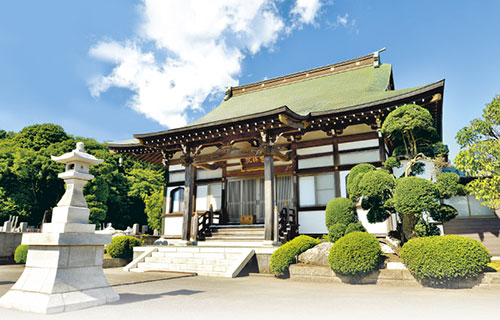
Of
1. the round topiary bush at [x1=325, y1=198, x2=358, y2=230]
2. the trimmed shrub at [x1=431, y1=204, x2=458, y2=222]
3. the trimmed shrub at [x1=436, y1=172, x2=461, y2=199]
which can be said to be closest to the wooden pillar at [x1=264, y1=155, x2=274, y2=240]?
the round topiary bush at [x1=325, y1=198, x2=358, y2=230]

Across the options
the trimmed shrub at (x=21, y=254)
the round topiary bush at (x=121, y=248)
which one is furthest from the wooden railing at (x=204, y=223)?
the trimmed shrub at (x=21, y=254)

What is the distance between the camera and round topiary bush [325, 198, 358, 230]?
8672 millimetres

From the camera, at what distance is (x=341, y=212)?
28.6 feet

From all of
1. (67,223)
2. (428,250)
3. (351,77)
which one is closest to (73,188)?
(67,223)

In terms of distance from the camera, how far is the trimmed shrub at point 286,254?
27.7ft

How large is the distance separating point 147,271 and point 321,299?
633 centimetres

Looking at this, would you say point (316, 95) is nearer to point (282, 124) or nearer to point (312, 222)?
point (282, 124)

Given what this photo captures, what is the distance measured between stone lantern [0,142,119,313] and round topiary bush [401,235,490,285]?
5931mm

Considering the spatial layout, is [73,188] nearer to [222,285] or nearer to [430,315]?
[222,285]

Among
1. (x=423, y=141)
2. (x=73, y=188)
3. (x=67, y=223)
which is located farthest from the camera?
(x=423, y=141)

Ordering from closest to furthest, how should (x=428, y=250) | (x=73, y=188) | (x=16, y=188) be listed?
(x=73, y=188) < (x=428, y=250) < (x=16, y=188)

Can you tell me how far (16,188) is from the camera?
22.2 meters

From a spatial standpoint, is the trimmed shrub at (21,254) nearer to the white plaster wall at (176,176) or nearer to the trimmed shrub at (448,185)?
the white plaster wall at (176,176)

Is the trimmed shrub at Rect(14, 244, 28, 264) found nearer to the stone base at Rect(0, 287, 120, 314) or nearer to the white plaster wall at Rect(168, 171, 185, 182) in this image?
the white plaster wall at Rect(168, 171, 185, 182)
